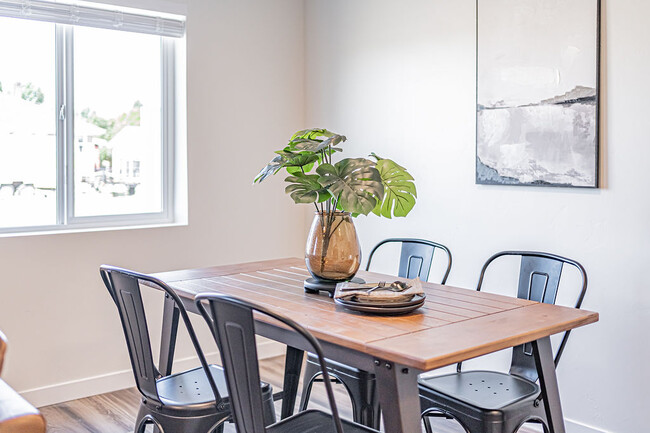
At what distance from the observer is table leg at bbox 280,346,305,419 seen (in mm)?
2586

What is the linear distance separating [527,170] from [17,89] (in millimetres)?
2524

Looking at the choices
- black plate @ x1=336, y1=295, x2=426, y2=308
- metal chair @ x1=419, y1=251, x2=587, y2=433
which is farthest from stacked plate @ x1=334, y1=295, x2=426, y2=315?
metal chair @ x1=419, y1=251, x2=587, y2=433

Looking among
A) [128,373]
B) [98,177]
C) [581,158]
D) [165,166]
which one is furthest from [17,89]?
[581,158]

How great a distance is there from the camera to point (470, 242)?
3371mm

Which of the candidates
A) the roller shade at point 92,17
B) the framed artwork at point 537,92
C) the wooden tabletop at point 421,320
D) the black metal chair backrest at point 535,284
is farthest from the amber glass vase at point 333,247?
the roller shade at point 92,17

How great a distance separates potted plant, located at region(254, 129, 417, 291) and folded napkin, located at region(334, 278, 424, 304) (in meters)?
0.15

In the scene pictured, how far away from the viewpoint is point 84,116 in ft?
12.0

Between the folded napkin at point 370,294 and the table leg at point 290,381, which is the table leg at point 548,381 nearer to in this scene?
the folded napkin at point 370,294

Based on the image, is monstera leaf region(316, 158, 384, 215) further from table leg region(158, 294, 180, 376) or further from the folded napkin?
table leg region(158, 294, 180, 376)

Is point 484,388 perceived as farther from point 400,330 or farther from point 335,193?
point 335,193

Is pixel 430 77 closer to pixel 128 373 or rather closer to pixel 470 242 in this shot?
pixel 470 242

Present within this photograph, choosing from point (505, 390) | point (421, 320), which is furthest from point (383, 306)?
point (505, 390)

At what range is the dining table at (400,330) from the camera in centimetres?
167

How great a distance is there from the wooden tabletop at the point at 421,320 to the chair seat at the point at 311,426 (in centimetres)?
31
